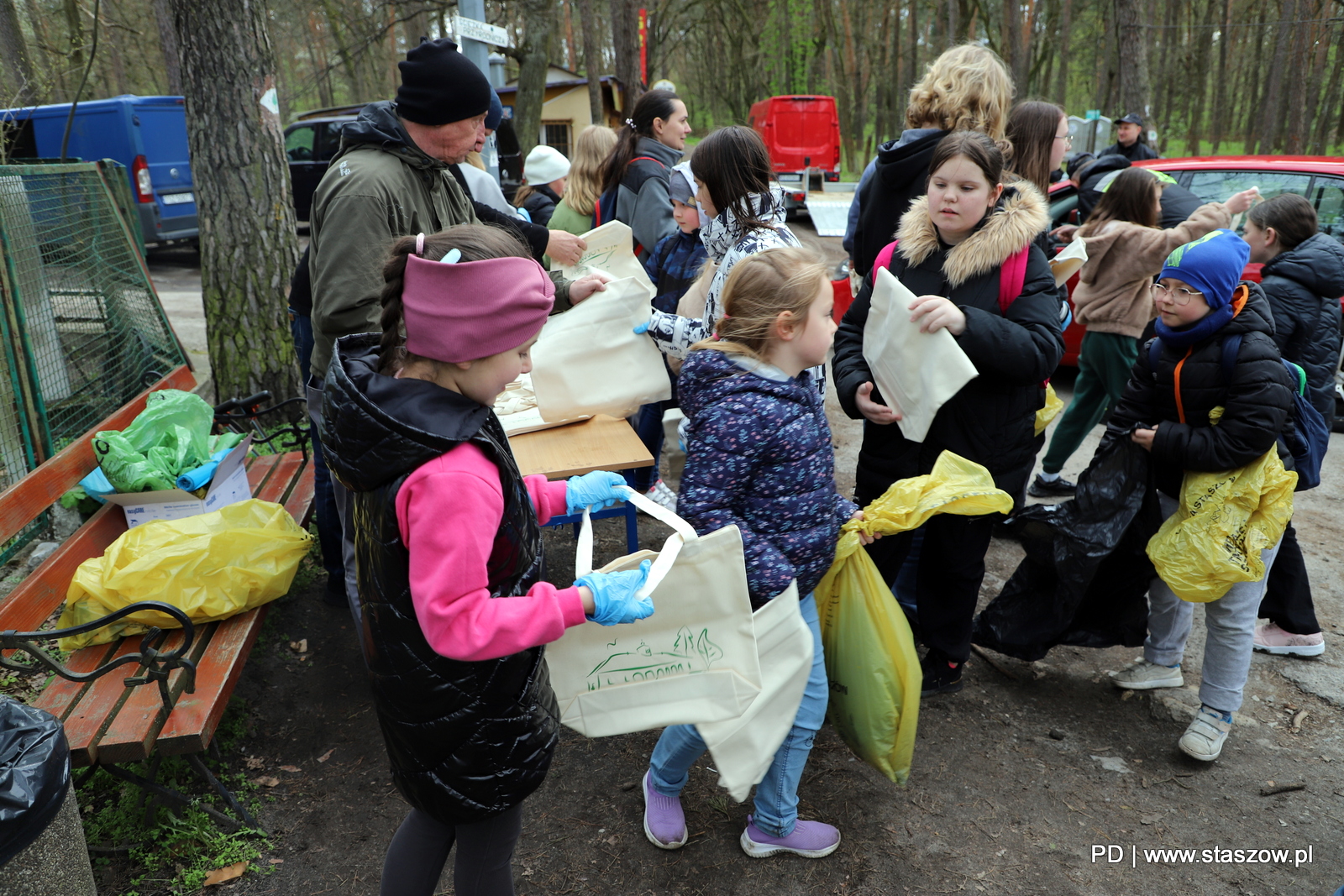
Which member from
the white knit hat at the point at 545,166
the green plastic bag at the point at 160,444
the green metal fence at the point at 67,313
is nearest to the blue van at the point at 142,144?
the white knit hat at the point at 545,166

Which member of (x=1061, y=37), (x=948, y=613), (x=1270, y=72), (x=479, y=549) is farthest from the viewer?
(x=1061, y=37)

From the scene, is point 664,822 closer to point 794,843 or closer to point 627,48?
point 794,843

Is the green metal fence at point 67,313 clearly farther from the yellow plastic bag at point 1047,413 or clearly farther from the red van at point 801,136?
the red van at point 801,136

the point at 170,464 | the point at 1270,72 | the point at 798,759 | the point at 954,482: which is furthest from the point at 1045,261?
the point at 1270,72

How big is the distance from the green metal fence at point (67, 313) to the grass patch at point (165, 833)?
135 centimetres

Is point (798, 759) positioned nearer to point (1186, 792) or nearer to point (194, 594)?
point (1186, 792)

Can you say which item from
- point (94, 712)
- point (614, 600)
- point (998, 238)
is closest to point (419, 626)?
point (614, 600)

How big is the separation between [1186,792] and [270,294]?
4610 mm

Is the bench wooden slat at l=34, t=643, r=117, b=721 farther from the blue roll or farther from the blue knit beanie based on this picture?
the blue knit beanie

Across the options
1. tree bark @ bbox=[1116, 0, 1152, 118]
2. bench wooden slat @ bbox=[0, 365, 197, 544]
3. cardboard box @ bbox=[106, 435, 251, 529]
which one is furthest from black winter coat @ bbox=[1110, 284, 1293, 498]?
tree bark @ bbox=[1116, 0, 1152, 118]

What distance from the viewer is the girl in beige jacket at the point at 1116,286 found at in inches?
174

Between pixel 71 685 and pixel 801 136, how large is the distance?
15.8 m

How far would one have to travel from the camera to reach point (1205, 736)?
2691mm

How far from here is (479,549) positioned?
1365 mm
